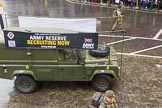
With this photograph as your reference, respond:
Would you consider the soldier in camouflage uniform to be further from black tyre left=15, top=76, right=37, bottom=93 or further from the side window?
black tyre left=15, top=76, right=37, bottom=93

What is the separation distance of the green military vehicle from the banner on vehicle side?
3 centimetres

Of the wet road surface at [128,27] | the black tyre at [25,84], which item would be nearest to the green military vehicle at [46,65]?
the black tyre at [25,84]

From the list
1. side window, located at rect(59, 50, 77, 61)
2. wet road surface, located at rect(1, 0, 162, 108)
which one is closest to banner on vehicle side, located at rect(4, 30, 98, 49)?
side window, located at rect(59, 50, 77, 61)

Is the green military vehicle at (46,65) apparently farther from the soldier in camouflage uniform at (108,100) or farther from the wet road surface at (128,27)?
the soldier in camouflage uniform at (108,100)

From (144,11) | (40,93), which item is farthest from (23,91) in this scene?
(144,11)

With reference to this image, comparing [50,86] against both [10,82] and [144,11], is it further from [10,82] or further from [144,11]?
[144,11]

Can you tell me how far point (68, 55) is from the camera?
1041 centimetres

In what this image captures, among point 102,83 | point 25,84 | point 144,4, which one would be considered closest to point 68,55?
point 102,83

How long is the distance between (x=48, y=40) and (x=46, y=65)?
92 centimetres

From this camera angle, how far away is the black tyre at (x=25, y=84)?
34.1ft

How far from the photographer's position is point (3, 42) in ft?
32.8

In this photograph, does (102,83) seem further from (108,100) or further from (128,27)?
(128,27)

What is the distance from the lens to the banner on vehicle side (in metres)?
9.89

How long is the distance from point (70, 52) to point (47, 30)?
3.74 ft
